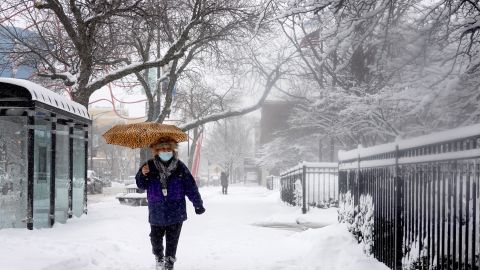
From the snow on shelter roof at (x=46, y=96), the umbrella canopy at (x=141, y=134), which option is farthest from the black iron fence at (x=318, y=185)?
the umbrella canopy at (x=141, y=134)

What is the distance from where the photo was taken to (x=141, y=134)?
6344 mm

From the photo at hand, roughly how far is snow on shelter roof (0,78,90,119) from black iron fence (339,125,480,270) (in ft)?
17.8

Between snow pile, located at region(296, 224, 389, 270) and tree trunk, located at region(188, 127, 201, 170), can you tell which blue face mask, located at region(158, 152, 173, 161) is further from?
tree trunk, located at region(188, 127, 201, 170)

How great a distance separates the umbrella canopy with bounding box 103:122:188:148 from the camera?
639 cm

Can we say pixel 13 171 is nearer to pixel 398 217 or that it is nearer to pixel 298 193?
pixel 398 217

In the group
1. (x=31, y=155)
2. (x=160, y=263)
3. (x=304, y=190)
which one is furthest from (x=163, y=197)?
(x=304, y=190)

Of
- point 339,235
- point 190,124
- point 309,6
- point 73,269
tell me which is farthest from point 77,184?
point 190,124

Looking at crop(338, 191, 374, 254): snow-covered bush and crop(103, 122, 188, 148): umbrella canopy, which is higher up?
crop(103, 122, 188, 148): umbrella canopy

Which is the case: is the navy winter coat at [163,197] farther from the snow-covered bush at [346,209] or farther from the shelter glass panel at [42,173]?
the shelter glass panel at [42,173]

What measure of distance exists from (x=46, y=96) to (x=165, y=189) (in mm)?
4365

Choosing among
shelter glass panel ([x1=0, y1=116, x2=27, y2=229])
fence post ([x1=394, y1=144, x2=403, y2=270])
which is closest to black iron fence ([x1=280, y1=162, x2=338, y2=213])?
shelter glass panel ([x1=0, y1=116, x2=27, y2=229])

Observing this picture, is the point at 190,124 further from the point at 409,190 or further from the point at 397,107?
the point at 409,190

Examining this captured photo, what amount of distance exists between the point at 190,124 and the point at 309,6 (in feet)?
56.1

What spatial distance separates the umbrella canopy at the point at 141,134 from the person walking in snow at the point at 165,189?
0.23 m
